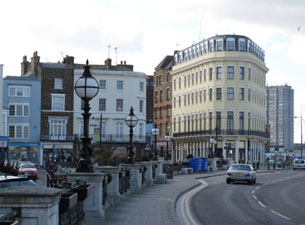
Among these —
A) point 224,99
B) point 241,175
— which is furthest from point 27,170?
point 224,99

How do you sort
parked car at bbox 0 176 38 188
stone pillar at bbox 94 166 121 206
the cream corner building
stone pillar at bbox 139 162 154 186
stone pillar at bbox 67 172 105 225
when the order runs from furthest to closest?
the cream corner building
stone pillar at bbox 139 162 154 186
stone pillar at bbox 94 166 121 206
parked car at bbox 0 176 38 188
stone pillar at bbox 67 172 105 225

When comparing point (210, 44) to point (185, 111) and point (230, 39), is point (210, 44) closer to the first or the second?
point (230, 39)

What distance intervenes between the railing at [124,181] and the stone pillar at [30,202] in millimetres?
14341

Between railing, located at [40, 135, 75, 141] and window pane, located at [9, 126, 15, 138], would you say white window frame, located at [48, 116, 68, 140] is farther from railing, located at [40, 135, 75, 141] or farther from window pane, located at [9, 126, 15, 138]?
window pane, located at [9, 126, 15, 138]

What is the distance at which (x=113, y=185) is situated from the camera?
64.7 ft

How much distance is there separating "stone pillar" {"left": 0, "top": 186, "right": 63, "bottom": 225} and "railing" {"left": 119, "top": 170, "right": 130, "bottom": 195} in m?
14.3

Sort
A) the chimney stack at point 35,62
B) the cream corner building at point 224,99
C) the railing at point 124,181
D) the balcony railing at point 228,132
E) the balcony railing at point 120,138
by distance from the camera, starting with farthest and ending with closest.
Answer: the cream corner building at point 224,99, the balcony railing at point 228,132, the chimney stack at point 35,62, the balcony railing at point 120,138, the railing at point 124,181

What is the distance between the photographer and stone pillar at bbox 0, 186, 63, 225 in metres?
6.64

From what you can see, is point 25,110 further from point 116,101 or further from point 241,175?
point 241,175

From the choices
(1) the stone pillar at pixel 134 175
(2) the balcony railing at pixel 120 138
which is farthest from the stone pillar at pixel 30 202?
(2) the balcony railing at pixel 120 138

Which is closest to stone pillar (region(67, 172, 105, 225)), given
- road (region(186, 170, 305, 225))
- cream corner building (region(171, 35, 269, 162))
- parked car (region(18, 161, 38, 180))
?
road (region(186, 170, 305, 225))

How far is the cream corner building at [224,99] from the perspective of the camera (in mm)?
88625

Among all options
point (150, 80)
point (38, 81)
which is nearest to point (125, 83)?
point (38, 81)

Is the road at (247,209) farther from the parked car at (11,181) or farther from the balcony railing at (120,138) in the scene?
the balcony railing at (120,138)
